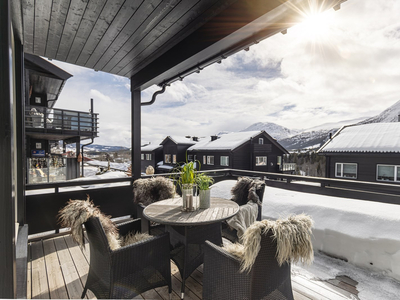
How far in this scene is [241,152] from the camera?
13859 millimetres

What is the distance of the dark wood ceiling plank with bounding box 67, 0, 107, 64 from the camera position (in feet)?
6.19

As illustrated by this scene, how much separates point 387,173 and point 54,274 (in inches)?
381

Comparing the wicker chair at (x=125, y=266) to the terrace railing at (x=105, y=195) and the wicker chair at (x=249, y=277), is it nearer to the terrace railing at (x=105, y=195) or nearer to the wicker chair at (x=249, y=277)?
the wicker chair at (x=249, y=277)

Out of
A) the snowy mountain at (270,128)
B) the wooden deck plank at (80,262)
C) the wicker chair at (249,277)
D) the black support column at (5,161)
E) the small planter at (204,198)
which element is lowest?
the wooden deck plank at (80,262)

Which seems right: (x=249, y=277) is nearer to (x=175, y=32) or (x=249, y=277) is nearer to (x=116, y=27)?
(x=175, y=32)

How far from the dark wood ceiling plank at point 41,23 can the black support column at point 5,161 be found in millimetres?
1328

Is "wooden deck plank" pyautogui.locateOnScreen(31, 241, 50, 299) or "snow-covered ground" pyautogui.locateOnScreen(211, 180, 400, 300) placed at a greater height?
"snow-covered ground" pyautogui.locateOnScreen(211, 180, 400, 300)

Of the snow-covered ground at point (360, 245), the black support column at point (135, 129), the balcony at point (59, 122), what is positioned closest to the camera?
the snow-covered ground at point (360, 245)

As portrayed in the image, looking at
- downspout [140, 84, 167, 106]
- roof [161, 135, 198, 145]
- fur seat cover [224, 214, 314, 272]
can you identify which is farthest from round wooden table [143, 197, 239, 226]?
roof [161, 135, 198, 145]

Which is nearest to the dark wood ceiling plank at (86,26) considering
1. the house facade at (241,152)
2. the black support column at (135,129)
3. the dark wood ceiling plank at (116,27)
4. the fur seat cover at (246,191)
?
the dark wood ceiling plank at (116,27)

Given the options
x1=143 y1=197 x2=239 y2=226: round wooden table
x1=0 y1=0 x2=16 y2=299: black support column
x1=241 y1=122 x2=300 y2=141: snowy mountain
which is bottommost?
x1=143 y1=197 x2=239 y2=226: round wooden table

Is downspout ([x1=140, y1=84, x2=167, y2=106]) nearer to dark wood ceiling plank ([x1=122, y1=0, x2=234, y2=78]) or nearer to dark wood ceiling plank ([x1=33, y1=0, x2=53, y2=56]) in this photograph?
dark wood ceiling plank ([x1=122, y1=0, x2=234, y2=78])

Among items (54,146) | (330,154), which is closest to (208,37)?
(330,154)

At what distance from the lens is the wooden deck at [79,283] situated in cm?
176
